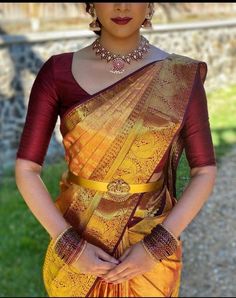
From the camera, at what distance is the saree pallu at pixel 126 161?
1.00 meters

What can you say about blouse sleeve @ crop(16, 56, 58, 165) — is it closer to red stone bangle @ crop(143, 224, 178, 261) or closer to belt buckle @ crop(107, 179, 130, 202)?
belt buckle @ crop(107, 179, 130, 202)

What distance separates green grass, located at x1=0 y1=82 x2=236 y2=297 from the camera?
265 centimetres

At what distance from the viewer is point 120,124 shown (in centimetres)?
100

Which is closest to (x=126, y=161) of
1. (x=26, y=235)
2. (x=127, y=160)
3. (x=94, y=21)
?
(x=127, y=160)

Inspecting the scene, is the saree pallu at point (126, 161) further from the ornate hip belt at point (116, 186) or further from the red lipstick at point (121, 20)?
the red lipstick at point (121, 20)

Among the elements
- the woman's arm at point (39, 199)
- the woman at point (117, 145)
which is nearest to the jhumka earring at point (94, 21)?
the woman at point (117, 145)

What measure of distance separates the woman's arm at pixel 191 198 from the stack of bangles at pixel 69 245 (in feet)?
0.51

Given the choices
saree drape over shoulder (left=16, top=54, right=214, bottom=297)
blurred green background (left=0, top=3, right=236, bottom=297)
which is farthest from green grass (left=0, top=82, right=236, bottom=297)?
saree drape over shoulder (left=16, top=54, right=214, bottom=297)

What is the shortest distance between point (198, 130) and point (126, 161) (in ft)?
0.45

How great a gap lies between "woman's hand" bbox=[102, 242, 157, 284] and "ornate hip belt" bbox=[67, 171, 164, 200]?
0.31 feet

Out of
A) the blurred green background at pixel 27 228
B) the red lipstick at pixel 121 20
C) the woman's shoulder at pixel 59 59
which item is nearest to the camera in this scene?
the red lipstick at pixel 121 20

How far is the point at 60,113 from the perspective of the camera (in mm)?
1028

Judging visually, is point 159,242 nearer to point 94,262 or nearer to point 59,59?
point 94,262

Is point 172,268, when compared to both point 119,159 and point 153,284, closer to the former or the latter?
point 153,284
